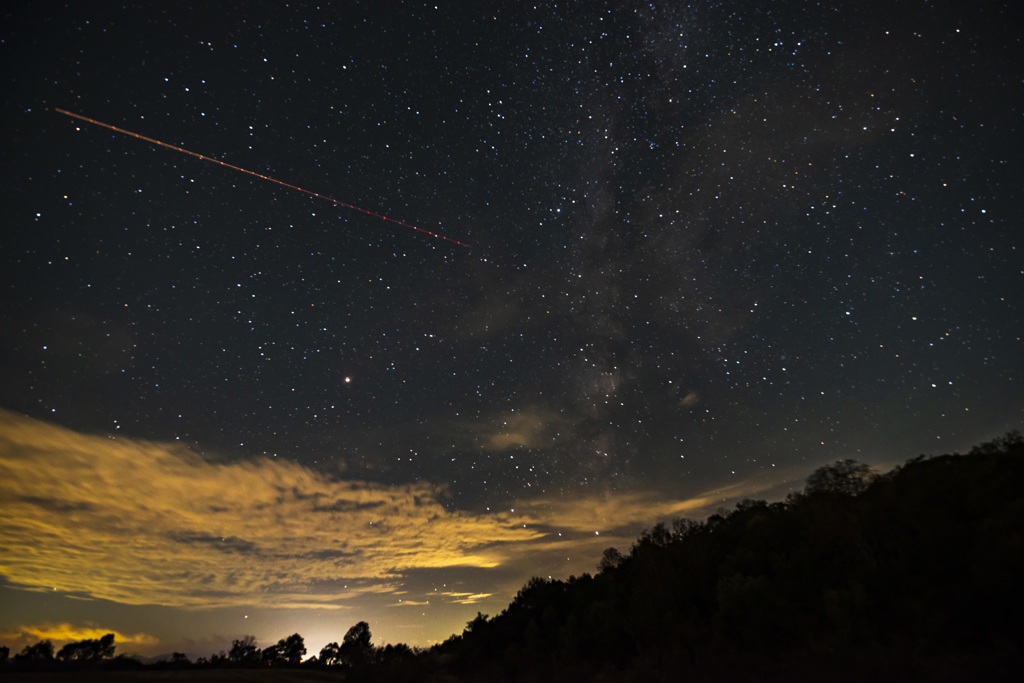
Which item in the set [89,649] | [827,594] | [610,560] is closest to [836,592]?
[827,594]

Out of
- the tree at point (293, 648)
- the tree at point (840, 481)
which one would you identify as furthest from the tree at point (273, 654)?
the tree at point (840, 481)

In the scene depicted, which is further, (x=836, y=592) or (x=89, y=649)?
(x=89, y=649)

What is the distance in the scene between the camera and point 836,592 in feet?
79.9

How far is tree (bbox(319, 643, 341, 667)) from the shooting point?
97875mm

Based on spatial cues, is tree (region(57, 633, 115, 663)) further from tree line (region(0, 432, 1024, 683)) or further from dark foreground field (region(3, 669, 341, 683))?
tree line (region(0, 432, 1024, 683))

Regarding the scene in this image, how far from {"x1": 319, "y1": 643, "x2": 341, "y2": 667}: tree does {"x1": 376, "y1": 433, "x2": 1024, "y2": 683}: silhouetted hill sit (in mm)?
67100

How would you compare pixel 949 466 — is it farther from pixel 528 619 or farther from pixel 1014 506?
pixel 528 619

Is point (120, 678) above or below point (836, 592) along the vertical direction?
below

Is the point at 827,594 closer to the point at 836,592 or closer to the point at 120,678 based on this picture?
the point at 836,592

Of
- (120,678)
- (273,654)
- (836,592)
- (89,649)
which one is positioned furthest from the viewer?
(273,654)

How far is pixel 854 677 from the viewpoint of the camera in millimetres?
19359

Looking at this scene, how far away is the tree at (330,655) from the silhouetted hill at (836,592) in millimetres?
67100

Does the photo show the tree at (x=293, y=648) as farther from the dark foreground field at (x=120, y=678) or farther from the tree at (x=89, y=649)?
the dark foreground field at (x=120, y=678)

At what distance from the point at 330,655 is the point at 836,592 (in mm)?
112611
